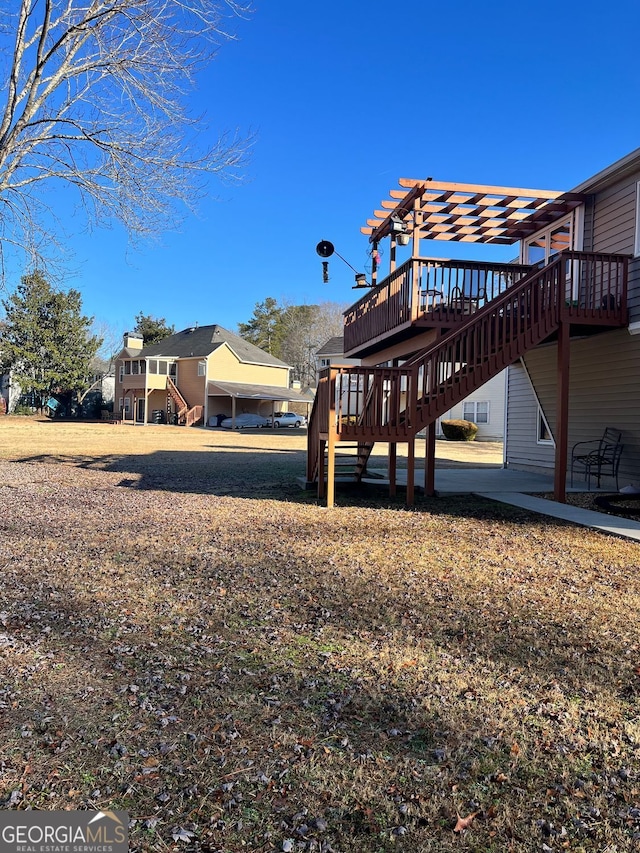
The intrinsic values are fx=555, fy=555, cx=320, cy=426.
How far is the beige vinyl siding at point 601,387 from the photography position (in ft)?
31.1

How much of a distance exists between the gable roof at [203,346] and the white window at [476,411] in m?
18.1

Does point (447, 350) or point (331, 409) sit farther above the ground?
point (447, 350)

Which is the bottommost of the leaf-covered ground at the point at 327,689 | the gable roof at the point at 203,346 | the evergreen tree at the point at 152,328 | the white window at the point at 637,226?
the leaf-covered ground at the point at 327,689

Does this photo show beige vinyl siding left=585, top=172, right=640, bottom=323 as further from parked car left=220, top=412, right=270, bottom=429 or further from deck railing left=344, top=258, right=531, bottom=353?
parked car left=220, top=412, right=270, bottom=429

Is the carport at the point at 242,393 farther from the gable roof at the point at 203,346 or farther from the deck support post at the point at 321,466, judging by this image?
the deck support post at the point at 321,466

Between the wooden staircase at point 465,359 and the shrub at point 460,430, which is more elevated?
the wooden staircase at point 465,359

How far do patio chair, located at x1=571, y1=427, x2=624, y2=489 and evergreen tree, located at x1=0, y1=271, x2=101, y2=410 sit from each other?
41340 millimetres

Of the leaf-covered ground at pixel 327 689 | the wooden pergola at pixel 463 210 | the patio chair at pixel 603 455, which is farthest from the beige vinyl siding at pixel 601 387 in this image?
the leaf-covered ground at pixel 327 689

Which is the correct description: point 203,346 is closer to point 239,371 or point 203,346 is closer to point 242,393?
point 239,371

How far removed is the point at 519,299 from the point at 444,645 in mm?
6723

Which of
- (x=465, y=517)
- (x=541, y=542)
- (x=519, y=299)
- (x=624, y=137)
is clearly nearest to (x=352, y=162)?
(x=624, y=137)

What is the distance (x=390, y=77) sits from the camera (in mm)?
13648

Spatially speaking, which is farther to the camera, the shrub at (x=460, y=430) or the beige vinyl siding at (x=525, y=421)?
the shrub at (x=460, y=430)

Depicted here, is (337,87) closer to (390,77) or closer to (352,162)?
(390,77)
